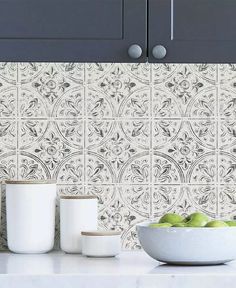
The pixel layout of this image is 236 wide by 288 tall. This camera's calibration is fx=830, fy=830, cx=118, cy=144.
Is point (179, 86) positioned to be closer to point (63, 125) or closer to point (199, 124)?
point (199, 124)

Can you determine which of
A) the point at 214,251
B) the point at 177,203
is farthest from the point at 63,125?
the point at 214,251

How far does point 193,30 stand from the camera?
105 inches

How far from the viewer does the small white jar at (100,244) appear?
265 centimetres

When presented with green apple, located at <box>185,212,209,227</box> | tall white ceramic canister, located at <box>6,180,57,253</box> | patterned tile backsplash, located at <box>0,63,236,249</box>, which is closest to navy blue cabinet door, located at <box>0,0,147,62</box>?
patterned tile backsplash, located at <box>0,63,236,249</box>

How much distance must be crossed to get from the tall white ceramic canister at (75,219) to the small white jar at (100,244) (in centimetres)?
11

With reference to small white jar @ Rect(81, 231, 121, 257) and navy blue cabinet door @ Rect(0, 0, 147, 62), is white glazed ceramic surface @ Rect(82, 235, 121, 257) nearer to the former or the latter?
small white jar @ Rect(81, 231, 121, 257)

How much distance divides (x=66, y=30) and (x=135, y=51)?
0.77 ft

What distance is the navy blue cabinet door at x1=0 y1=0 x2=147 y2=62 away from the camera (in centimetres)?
266

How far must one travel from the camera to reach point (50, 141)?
9.53 ft

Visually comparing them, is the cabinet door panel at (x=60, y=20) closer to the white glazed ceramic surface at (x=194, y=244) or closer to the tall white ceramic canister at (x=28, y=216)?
the tall white ceramic canister at (x=28, y=216)

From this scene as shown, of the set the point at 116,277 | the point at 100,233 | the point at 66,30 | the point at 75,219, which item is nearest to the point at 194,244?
the point at 116,277

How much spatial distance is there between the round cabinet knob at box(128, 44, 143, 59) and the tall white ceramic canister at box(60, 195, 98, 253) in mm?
510

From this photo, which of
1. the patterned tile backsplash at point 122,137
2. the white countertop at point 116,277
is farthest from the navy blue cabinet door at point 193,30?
the white countertop at point 116,277

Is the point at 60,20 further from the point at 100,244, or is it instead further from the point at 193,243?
the point at 193,243
